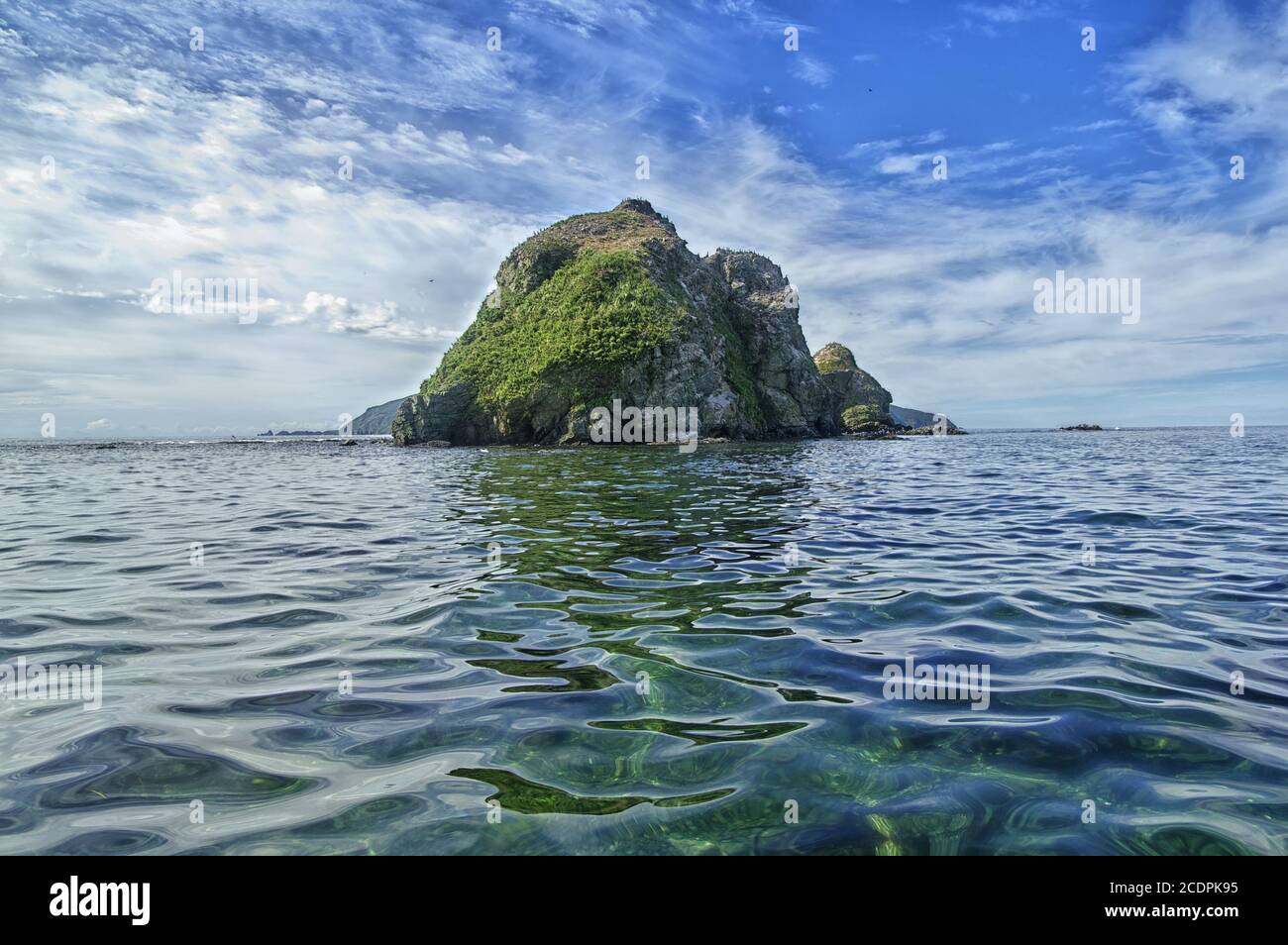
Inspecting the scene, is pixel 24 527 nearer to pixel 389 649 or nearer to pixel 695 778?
pixel 389 649

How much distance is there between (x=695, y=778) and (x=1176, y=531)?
1459 cm

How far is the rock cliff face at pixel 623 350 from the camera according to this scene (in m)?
90.2

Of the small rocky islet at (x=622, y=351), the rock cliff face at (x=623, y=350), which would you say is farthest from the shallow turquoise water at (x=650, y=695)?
the rock cliff face at (x=623, y=350)

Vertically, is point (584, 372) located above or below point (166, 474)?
above

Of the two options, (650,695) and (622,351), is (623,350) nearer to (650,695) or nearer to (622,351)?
(622,351)

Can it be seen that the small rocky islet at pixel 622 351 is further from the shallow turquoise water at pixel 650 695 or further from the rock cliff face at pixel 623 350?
the shallow turquoise water at pixel 650 695

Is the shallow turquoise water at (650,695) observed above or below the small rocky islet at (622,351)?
below

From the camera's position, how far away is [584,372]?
9106 centimetres

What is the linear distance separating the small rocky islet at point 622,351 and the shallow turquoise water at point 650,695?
73.4m

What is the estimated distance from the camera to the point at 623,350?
301ft

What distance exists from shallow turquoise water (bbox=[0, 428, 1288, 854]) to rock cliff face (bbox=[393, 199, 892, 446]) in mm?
73758
